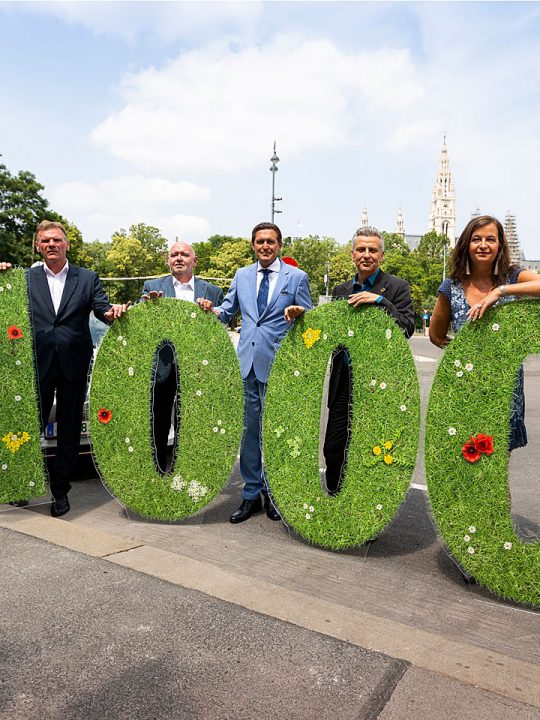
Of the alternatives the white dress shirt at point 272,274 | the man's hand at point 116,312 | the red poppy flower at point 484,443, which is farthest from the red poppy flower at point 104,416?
the red poppy flower at point 484,443

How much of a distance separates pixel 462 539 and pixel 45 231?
3629 mm

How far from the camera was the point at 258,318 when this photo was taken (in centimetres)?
487

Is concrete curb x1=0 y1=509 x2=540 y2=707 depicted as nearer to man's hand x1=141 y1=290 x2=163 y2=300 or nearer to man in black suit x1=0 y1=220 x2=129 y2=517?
man in black suit x1=0 y1=220 x2=129 y2=517

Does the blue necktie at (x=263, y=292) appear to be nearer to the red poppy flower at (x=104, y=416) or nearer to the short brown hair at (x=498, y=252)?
the red poppy flower at (x=104, y=416)

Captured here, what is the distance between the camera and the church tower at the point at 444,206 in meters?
162

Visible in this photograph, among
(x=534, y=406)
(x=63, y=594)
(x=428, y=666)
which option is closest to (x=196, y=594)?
(x=63, y=594)

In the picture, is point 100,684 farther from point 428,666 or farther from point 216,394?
point 216,394

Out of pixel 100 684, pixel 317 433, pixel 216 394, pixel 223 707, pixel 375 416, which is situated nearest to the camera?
pixel 223 707

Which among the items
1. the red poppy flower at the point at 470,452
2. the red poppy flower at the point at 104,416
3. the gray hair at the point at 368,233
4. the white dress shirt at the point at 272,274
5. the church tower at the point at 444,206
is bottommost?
the red poppy flower at the point at 104,416

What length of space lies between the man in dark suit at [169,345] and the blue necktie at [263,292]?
615mm

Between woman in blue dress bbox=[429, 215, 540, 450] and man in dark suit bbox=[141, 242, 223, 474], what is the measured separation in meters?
2.12

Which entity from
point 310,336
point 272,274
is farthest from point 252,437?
point 272,274

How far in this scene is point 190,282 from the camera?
18.0ft

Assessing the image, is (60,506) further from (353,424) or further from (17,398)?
(353,424)
